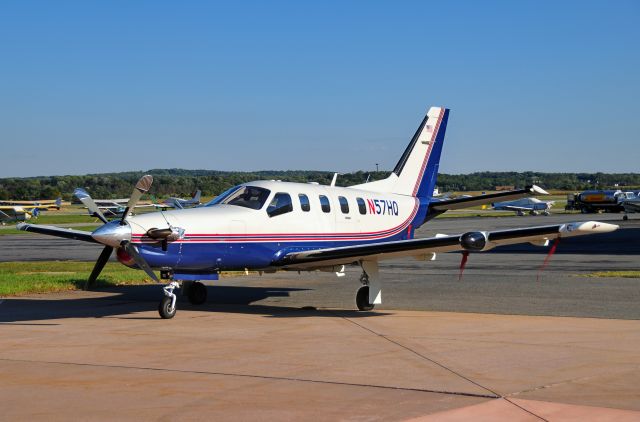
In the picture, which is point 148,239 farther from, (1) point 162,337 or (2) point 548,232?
(2) point 548,232

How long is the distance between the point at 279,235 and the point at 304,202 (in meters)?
1.22

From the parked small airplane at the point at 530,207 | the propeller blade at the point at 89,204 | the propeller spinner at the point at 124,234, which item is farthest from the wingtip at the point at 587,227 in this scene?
the parked small airplane at the point at 530,207

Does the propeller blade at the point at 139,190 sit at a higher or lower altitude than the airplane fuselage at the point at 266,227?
higher

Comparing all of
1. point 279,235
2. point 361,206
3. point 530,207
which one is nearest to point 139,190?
point 279,235

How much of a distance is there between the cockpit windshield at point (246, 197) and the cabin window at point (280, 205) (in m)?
0.20

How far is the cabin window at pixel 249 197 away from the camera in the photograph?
56.3 ft

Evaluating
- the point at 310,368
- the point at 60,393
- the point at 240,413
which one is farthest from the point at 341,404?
the point at 60,393

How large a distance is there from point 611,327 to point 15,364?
368 inches

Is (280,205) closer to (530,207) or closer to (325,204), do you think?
(325,204)

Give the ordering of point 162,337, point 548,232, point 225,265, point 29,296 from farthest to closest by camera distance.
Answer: point 29,296 → point 225,265 → point 548,232 → point 162,337

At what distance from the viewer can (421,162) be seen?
23391 mm

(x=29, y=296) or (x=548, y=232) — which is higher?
(x=548, y=232)

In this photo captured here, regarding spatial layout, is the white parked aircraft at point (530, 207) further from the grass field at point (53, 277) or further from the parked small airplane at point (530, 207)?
the grass field at point (53, 277)

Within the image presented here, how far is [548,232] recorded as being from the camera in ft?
49.1
